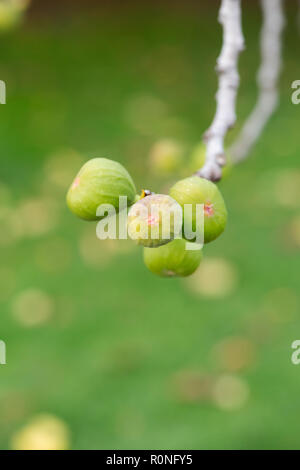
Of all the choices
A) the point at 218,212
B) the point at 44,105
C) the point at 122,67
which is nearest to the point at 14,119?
the point at 44,105

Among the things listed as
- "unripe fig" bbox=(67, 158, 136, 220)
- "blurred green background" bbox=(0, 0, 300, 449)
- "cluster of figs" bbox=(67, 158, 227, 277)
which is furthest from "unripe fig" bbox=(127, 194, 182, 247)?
"blurred green background" bbox=(0, 0, 300, 449)

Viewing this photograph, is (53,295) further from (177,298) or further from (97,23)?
(97,23)

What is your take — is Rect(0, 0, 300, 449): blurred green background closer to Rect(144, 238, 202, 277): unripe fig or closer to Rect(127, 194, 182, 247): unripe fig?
Rect(144, 238, 202, 277): unripe fig

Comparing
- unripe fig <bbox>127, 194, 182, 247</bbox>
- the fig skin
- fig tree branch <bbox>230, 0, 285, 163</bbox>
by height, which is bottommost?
unripe fig <bbox>127, 194, 182, 247</bbox>

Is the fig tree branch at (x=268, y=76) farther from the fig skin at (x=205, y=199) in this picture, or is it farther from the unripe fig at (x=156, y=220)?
the unripe fig at (x=156, y=220)

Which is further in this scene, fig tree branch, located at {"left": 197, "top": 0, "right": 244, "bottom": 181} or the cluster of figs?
fig tree branch, located at {"left": 197, "top": 0, "right": 244, "bottom": 181}

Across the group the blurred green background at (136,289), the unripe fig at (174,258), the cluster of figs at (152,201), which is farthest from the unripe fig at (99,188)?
the blurred green background at (136,289)
